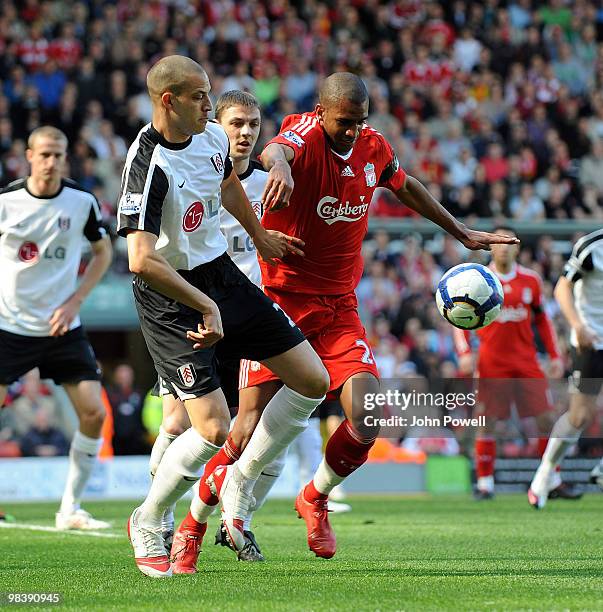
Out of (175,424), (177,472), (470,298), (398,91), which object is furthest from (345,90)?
(398,91)

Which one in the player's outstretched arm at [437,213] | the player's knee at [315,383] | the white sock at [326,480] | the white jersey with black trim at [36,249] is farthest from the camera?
the white jersey with black trim at [36,249]

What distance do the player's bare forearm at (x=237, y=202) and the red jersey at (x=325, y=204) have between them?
2.15 ft

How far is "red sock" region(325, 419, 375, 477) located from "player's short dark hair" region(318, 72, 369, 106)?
1860 millimetres

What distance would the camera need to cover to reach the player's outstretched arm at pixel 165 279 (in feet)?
18.9

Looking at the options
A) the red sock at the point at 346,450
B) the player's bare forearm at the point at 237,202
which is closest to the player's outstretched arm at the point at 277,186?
the player's bare forearm at the point at 237,202

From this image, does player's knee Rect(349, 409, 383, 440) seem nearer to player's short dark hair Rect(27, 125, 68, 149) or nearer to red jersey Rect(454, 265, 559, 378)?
player's short dark hair Rect(27, 125, 68, 149)

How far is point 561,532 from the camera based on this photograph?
890 cm

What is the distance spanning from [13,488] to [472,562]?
9.34m

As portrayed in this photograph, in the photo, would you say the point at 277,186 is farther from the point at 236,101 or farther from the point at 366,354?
the point at 236,101

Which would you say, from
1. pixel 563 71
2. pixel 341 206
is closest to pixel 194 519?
pixel 341 206

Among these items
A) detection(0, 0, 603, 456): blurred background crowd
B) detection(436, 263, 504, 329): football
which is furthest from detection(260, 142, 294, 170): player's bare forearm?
detection(0, 0, 603, 456): blurred background crowd

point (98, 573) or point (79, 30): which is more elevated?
point (79, 30)

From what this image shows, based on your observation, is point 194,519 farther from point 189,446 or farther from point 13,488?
point 13,488

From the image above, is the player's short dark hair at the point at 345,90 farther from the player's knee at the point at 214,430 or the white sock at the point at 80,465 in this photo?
the white sock at the point at 80,465
